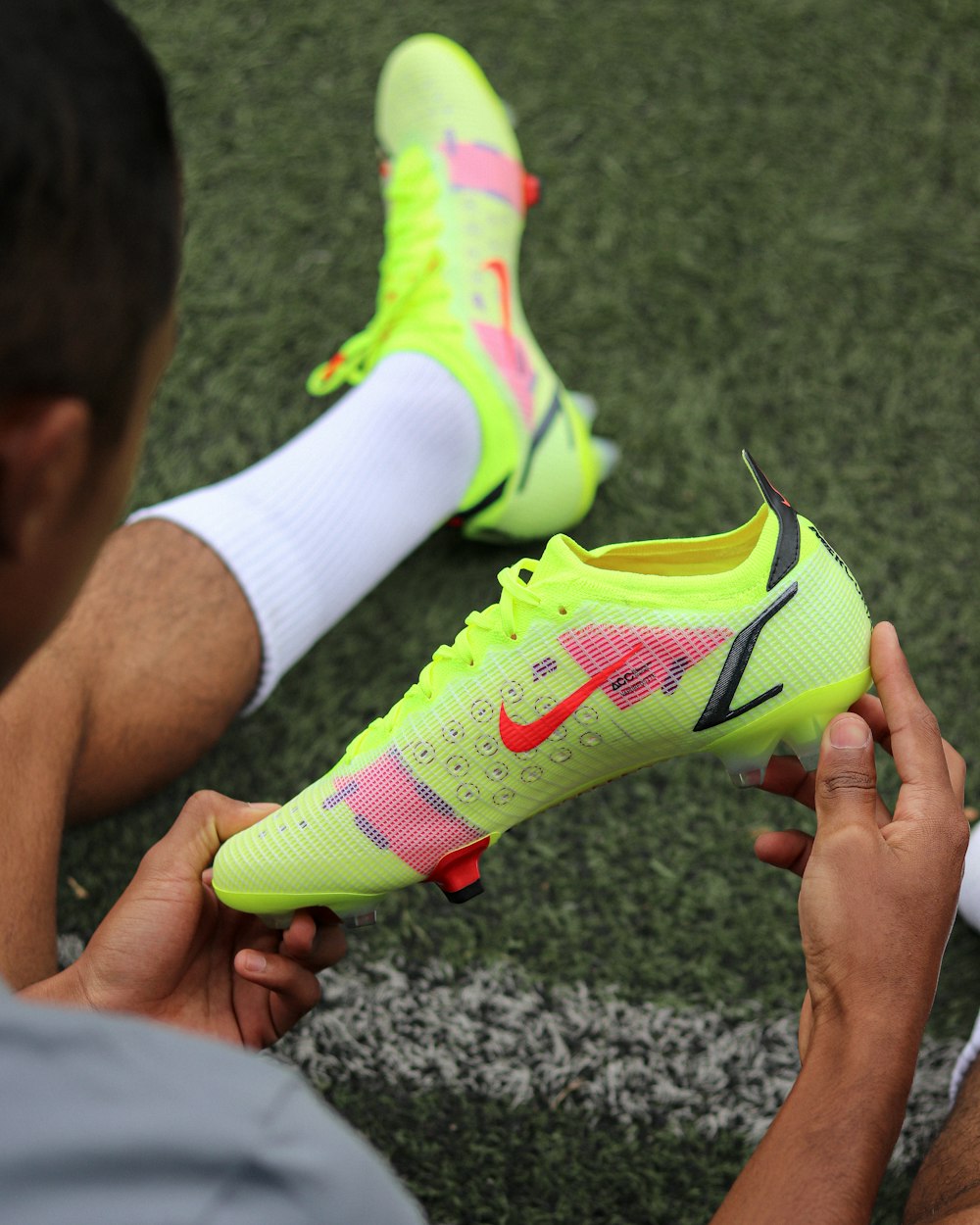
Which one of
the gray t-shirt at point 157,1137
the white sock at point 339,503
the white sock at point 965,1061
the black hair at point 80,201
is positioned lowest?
the white sock at point 965,1061

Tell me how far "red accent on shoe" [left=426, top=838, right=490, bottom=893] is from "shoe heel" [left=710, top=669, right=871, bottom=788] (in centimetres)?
24

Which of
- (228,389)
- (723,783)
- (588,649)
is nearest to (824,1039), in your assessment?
(588,649)

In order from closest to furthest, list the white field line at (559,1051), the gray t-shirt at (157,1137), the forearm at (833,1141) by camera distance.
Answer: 1. the gray t-shirt at (157,1137)
2. the forearm at (833,1141)
3. the white field line at (559,1051)

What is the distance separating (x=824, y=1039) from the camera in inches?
31.5

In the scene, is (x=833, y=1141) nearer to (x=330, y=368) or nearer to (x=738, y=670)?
(x=738, y=670)

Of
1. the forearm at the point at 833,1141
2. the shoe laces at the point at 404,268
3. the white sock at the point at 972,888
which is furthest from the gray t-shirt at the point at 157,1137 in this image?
the shoe laces at the point at 404,268

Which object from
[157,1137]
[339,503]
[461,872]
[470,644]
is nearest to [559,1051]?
[461,872]

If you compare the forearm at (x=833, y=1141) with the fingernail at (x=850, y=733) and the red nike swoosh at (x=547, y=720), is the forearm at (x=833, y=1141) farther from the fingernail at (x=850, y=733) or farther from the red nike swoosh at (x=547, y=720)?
the red nike swoosh at (x=547, y=720)

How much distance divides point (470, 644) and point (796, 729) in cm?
29

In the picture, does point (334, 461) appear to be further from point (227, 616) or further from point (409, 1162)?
point (409, 1162)

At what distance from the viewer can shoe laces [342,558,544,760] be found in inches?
36.8

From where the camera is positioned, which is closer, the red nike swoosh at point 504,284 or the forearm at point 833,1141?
the forearm at point 833,1141

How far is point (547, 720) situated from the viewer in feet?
3.05

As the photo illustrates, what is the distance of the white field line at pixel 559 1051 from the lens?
3.85 ft
